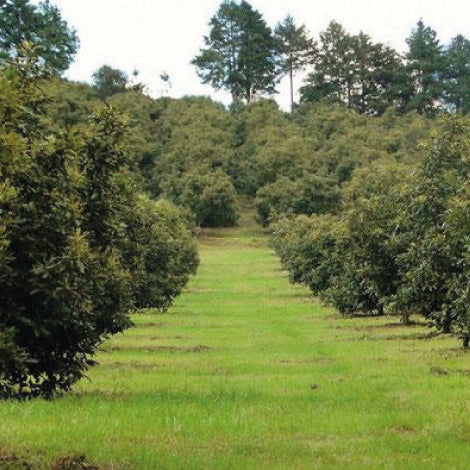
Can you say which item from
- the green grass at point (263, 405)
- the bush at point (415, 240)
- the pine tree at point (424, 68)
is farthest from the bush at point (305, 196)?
the green grass at point (263, 405)

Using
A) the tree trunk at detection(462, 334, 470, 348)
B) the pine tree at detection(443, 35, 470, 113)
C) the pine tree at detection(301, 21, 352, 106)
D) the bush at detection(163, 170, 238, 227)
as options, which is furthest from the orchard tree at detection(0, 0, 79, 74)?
the tree trunk at detection(462, 334, 470, 348)

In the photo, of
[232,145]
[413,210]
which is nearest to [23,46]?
[413,210]

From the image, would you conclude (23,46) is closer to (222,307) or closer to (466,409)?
(466,409)

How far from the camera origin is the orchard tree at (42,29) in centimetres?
9800

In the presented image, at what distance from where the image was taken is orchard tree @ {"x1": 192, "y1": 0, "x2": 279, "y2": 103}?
137125mm

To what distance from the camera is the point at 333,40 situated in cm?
13050

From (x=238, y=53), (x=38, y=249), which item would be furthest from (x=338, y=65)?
(x=38, y=249)

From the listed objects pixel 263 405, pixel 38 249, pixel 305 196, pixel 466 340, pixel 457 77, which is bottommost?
pixel 466 340

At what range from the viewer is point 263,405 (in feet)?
47.0

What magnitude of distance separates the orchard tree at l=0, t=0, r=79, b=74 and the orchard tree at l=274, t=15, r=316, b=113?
36790mm

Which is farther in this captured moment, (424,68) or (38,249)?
(424,68)

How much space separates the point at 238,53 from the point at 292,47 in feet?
30.9

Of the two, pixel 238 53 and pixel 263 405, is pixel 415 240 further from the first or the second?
pixel 238 53

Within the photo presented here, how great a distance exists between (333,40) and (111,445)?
12616 cm
